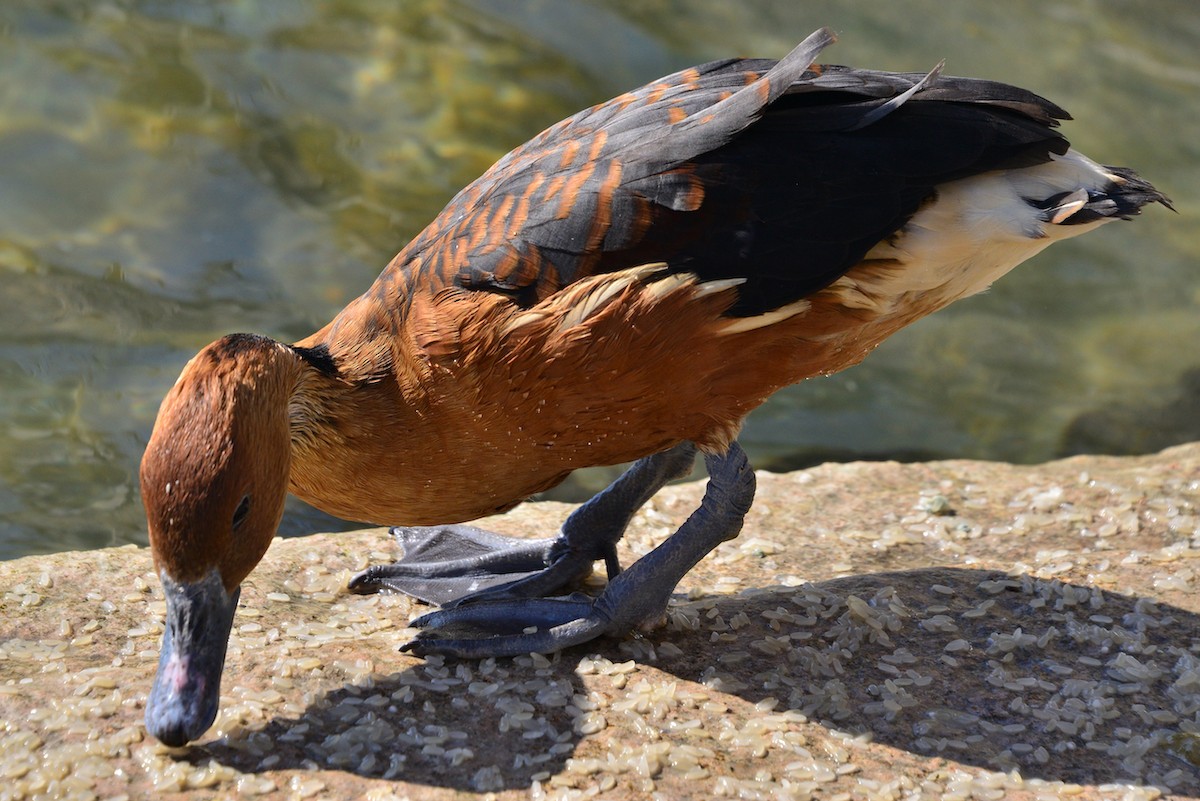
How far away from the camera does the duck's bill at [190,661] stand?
125 inches

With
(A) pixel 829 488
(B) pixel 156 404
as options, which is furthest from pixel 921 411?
(B) pixel 156 404

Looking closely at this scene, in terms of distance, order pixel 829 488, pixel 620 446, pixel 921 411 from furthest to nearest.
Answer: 1. pixel 921 411
2. pixel 829 488
3. pixel 620 446

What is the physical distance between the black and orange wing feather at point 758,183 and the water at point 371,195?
2823mm

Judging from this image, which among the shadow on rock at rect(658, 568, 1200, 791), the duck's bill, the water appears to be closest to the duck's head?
the duck's bill

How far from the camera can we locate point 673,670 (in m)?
3.90

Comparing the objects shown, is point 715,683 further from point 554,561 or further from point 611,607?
point 554,561

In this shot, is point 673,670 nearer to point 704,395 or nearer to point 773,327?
point 704,395

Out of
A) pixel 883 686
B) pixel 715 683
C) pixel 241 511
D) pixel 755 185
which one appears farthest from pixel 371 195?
pixel 883 686

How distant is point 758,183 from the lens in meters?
3.77

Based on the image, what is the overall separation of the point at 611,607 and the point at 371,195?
4540 mm

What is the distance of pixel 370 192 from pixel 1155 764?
5.77 m

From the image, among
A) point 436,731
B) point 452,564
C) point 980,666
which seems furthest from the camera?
point 452,564

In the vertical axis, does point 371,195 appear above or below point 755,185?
below

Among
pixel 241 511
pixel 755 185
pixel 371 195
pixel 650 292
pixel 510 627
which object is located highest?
pixel 755 185
